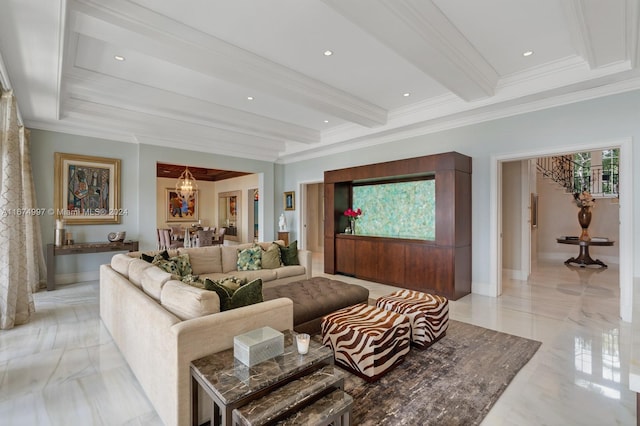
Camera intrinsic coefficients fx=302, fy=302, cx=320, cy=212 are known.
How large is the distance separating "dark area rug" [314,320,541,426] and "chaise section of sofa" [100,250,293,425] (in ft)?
2.69

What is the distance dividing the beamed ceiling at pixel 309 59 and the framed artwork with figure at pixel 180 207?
219 inches

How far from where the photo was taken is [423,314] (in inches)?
115

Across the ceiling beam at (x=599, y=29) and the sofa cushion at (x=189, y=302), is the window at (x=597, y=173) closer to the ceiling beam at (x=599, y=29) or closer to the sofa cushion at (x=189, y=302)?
the ceiling beam at (x=599, y=29)

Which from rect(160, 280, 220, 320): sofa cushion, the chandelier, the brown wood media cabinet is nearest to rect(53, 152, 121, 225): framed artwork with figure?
the chandelier

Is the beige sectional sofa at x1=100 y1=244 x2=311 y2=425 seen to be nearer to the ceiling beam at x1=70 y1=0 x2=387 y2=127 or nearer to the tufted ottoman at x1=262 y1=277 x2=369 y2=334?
the tufted ottoman at x1=262 y1=277 x2=369 y2=334

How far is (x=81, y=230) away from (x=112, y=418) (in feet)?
16.1

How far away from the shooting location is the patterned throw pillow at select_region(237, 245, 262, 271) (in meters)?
4.62

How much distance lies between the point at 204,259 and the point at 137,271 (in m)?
1.58

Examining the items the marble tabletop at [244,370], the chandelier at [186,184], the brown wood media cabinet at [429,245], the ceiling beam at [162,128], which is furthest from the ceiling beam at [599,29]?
the chandelier at [186,184]

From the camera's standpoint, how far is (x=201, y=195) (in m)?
12.0

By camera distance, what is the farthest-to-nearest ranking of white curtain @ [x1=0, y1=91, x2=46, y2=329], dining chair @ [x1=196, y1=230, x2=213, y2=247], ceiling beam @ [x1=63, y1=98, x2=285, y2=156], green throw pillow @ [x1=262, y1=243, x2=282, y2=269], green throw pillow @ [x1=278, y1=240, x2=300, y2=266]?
dining chair @ [x1=196, y1=230, x2=213, y2=247], green throw pillow @ [x1=278, y1=240, x2=300, y2=266], ceiling beam @ [x1=63, y1=98, x2=285, y2=156], green throw pillow @ [x1=262, y1=243, x2=282, y2=269], white curtain @ [x1=0, y1=91, x2=46, y2=329]

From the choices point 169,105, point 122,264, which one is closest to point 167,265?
point 122,264

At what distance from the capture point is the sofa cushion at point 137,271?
274 centimetres

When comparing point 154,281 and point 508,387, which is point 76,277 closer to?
point 154,281
